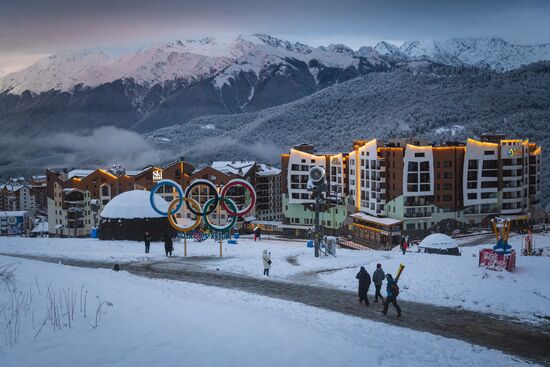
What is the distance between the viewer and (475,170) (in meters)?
95.0

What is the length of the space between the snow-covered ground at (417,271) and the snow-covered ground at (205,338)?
5.59 meters

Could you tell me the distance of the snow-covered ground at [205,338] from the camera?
45.1ft

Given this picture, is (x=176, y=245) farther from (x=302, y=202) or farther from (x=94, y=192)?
(x=94, y=192)

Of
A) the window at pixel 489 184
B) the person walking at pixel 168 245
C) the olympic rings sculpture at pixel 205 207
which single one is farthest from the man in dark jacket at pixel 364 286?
the window at pixel 489 184

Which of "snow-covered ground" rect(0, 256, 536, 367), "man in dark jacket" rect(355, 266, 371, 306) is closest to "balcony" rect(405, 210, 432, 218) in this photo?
"man in dark jacket" rect(355, 266, 371, 306)

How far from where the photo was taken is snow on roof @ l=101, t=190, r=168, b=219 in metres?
51.0

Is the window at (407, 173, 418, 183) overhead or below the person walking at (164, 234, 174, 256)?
overhead

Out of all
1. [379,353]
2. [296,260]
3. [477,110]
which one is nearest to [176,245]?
[296,260]

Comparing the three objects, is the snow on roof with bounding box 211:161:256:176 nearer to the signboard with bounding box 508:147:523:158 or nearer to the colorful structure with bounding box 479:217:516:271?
the signboard with bounding box 508:147:523:158

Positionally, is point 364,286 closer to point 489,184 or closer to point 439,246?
point 439,246

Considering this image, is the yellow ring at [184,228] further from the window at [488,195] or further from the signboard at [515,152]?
the signboard at [515,152]

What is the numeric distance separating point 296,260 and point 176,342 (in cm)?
1991

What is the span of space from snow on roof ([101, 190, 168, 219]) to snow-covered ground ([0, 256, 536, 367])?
29939 millimetres

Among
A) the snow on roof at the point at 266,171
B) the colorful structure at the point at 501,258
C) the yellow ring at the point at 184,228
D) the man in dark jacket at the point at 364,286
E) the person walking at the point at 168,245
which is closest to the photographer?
the man in dark jacket at the point at 364,286
